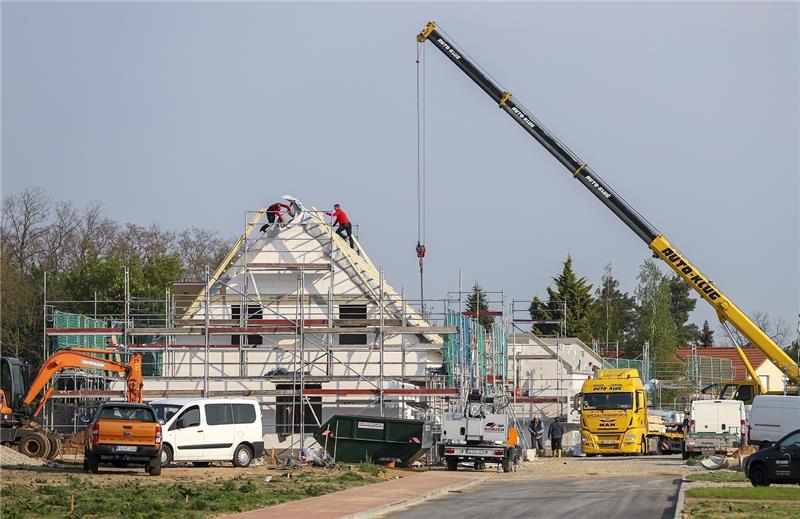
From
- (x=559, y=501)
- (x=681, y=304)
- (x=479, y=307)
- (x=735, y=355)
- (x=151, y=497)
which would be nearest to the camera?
(x=151, y=497)

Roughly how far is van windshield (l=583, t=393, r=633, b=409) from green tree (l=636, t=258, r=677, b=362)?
4221cm

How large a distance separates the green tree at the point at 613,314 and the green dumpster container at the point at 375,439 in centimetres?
6230

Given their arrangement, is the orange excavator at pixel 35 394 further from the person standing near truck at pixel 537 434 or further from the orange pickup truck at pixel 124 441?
the person standing near truck at pixel 537 434

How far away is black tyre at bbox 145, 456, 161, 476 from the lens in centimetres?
3006

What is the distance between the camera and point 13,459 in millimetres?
33156

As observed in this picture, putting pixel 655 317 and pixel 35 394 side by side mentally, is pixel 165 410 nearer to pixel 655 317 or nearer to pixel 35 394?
Result: pixel 35 394

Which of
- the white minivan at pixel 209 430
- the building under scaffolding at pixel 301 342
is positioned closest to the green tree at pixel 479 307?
the building under scaffolding at pixel 301 342

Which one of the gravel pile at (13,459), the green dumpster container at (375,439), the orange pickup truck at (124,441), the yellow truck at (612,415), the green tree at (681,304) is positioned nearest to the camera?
the orange pickup truck at (124,441)

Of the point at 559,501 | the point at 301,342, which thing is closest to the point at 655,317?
the point at 301,342

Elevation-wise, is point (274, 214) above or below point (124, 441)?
above

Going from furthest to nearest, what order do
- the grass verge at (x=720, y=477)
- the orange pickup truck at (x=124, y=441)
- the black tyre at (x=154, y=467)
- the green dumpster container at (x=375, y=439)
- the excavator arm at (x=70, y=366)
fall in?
the excavator arm at (x=70, y=366) → the green dumpster container at (x=375, y=439) → the black tyre at (x=154, y=467) → the orange pickup truck at (x=124, y=441) → the grass verge at (x=720, y=477)

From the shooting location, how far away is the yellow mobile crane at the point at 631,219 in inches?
1763

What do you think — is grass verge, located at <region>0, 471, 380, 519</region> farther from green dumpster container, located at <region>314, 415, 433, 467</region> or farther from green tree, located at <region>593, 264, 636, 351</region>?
green tree, located at <region>593, 264, 636, 351</region>

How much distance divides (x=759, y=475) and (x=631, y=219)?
18.5 meters
